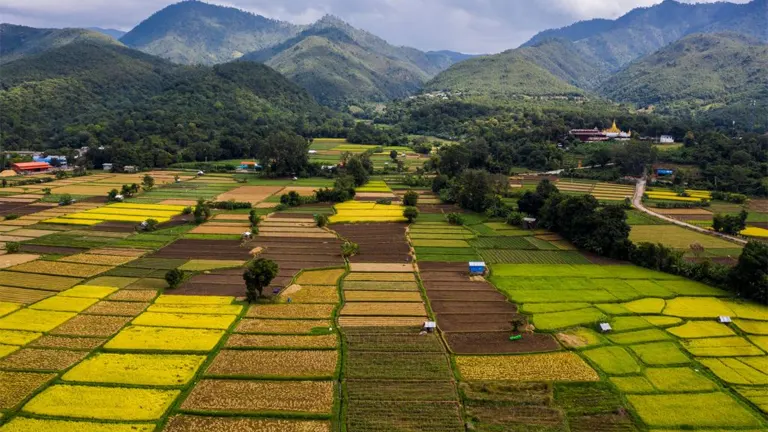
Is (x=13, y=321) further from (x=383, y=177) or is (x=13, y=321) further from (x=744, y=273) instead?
(x=383, y=177)

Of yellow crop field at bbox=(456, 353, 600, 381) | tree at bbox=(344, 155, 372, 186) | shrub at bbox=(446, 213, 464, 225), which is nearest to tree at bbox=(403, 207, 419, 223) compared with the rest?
shrub at bbox=(446, 213, 464, 225)

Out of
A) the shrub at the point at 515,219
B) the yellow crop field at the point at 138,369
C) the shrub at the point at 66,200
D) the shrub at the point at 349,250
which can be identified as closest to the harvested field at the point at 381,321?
the yellow crop field at the point at 138,369

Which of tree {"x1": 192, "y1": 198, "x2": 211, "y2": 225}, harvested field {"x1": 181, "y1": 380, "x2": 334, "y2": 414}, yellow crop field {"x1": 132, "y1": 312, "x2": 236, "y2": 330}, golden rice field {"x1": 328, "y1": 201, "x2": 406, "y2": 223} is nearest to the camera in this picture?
harvested field {"x1": 181, "y1": 380, "x2": 334, "y2": 414}

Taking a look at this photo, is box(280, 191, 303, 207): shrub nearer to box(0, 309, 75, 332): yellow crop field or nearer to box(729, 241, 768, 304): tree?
box(0, 309, 75, 332): yellow crop field

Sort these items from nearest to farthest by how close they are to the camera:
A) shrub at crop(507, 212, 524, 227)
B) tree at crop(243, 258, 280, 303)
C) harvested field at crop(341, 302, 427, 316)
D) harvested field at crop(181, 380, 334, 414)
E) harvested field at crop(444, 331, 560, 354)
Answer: harvested field at crop(181, 380, 334, 414) < harvested field at crop(444, 331, 560, 354) < harvested field at crop(341, 302, 427, 316) < tree at crop(243, 258, 280, 303) < shrub at crop(507, 212, 524, 227)

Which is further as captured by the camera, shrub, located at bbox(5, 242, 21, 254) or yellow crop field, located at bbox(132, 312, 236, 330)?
shrub, located at bbox(5, 242, 21, 254)

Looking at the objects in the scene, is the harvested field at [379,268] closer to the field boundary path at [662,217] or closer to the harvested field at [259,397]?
the harvested field at [259,397]
